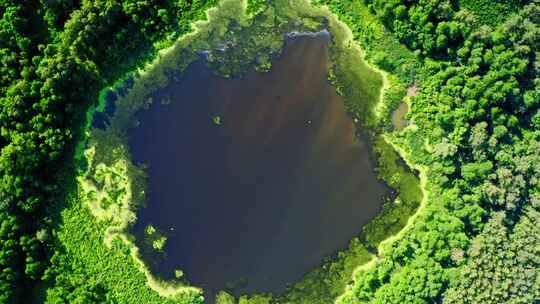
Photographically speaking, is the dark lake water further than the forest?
Yes

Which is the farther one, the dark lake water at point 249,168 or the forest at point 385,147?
the dark lake water at point 249,168

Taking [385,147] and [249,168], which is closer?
[249,168]

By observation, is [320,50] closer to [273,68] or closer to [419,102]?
[273,68]

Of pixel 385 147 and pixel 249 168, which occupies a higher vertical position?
pixel 385 147

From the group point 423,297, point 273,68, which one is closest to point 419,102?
point 273,68
